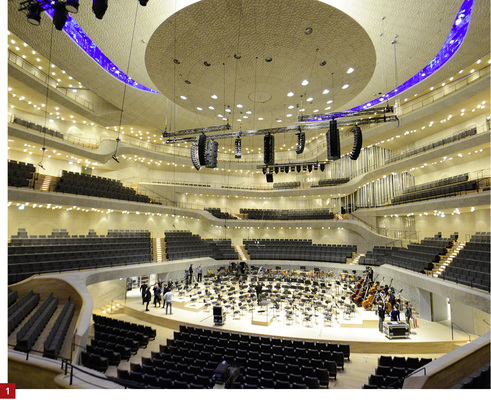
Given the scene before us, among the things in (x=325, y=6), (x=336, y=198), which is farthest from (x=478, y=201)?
(x=336, y=198)

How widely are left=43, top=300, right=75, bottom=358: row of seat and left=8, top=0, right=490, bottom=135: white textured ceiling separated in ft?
28.2

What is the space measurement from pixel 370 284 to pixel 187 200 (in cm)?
1897

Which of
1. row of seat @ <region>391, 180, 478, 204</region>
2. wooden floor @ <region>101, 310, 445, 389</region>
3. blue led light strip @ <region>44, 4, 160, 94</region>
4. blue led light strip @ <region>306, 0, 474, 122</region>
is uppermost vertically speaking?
blue led light strip @ <region>44, 4, 160, 94</region>

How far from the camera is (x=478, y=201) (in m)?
12.2

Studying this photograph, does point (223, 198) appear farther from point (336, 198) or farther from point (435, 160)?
point (435, 160)

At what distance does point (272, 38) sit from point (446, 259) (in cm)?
1225

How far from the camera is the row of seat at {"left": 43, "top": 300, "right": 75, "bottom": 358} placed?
18.4 feet

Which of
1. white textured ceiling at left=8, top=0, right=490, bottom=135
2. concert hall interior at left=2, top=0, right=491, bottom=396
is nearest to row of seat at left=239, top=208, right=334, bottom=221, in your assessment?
concert hall interior at left=2, top=0, right=491, bottom=396

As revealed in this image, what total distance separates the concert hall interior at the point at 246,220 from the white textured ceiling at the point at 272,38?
73mm

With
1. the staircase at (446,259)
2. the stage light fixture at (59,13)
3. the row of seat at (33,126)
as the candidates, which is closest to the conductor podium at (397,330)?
the staircase at (446,259)

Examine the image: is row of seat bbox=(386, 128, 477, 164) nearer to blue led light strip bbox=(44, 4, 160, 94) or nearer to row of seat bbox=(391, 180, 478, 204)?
row of seat bbox=(391, 180, 478, 204)

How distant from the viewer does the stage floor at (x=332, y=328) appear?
30.4 feet

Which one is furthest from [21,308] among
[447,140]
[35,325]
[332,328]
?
[447,140]

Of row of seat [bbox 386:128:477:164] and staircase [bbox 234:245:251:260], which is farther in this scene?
staircase [bbox 234:245:251:260]
